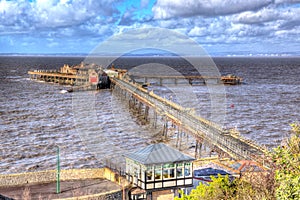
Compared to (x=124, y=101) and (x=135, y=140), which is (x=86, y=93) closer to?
(x=124, y=101)

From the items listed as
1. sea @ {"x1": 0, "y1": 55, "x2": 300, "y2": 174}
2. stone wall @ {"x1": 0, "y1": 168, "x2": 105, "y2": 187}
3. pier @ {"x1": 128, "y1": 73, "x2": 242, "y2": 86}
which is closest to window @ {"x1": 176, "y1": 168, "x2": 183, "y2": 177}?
stone wall @ {"x1": 0, "y1": 168, "x2": 105, "y2": 187}

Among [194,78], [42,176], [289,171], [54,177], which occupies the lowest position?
[54,177]

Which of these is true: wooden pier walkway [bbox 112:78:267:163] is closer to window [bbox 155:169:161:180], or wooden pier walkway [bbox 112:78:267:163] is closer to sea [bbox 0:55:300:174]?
sea [bbox 0:55:300:174]

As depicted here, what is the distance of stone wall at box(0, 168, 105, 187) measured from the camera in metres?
26.3

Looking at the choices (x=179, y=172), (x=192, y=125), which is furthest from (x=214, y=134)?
(x=179, y=172)

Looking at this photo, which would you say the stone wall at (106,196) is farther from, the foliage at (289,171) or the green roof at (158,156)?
the foliage at (289,171)

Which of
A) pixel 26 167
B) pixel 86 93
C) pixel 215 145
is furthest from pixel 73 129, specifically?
pixel 86 93

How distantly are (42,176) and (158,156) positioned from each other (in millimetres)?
7267

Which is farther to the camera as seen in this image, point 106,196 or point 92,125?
point 92,125

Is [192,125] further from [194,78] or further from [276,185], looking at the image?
[194,78]

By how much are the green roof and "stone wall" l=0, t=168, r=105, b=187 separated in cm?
329

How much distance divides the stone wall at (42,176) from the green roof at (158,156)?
3287mm

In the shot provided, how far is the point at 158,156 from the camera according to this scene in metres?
25.1

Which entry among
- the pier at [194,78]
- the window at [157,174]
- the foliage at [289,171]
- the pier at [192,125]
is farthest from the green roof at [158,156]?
the pier at [194,78]
